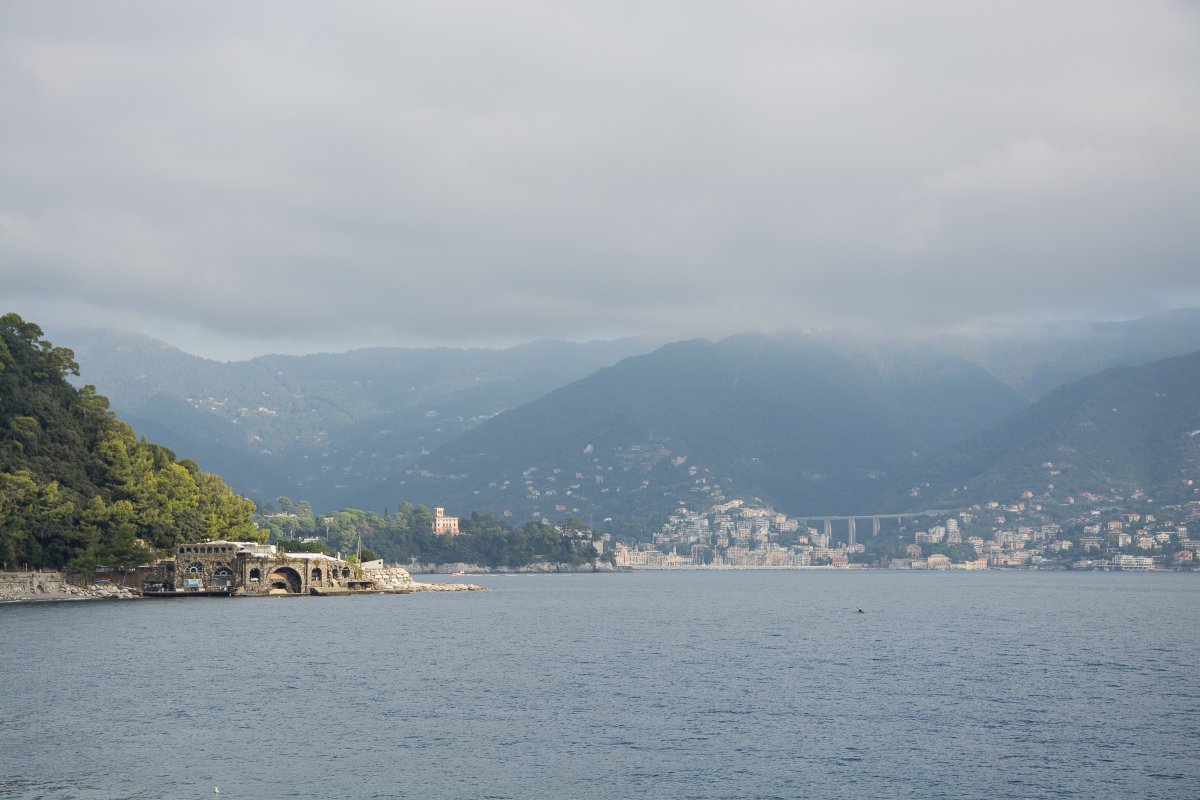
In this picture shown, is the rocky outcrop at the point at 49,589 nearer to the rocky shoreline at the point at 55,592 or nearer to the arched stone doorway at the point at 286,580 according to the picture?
the rocky shoreline at the point at 55,592

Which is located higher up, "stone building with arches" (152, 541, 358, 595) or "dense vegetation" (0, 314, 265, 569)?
"dense vegetation" (0, 314, 265, 569)

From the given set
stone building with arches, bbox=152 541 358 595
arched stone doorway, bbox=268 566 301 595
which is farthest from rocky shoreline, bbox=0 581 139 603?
arched stone doorway, bbox=268 566 301 595

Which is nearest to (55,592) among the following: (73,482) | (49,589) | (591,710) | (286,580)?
(49,589)

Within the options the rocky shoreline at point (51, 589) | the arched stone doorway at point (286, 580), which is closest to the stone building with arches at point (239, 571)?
the arched stone doorway at point (286, 580)

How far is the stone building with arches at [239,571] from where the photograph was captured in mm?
162750

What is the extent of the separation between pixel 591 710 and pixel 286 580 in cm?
12131

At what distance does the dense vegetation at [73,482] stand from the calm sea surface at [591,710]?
32944 millimetres

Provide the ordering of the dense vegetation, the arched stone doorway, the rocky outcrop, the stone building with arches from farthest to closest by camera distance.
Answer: the arched stone doorway
the stone building with arches
the dense vegetation
the rocky outcrop

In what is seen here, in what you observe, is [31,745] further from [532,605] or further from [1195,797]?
[532,605]

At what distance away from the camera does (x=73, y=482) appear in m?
155

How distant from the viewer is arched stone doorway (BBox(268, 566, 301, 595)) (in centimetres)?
17262

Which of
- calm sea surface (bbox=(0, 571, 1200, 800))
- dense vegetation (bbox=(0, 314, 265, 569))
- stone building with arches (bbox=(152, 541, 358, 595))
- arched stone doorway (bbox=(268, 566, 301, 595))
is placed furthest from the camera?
arched stone doorway (bbox=(268, 566, 301, 595))

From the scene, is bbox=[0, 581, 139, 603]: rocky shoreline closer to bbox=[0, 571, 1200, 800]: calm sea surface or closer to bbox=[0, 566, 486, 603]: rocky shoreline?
bbox=[0, 566, 486, 603]: rocky shoreline

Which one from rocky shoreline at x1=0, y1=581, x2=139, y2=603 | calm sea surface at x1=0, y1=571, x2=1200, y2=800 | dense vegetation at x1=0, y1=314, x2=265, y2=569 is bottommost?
calm sea surface at x1=0, y1=571, x2=1200, y2=800
